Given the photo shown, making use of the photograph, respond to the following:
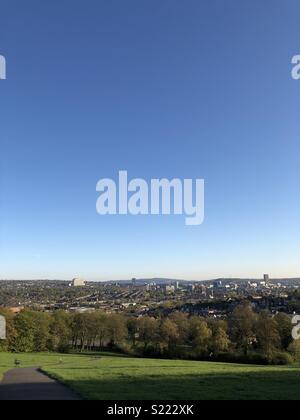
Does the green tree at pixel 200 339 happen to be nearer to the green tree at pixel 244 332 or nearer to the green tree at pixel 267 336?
the green tree at pixel 244 332

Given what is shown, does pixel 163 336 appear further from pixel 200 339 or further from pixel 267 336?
pixel 267 336

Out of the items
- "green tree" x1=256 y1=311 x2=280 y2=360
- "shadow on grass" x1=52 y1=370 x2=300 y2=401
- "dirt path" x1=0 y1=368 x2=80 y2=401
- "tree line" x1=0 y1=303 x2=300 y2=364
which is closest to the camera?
"dirt path" x1=0 y1=368 x2=80 y2=401

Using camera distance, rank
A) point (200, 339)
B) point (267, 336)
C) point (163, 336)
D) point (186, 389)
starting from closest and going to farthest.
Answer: point (186, 389), point (267, 336), point (200, 339), point (163, 336)

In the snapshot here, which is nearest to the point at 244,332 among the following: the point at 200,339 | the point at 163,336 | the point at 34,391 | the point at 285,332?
the point at 285,332

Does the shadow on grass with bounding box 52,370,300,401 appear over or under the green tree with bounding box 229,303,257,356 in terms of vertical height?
over

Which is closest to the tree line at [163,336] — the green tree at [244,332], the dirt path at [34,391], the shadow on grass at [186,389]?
the green tree at [244,332]

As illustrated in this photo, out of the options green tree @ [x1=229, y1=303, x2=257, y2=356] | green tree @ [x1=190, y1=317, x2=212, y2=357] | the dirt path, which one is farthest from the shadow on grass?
green tree @ [x1=229, y1=303, x2=257, y2=356]

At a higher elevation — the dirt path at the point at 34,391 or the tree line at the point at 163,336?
the dirt path at the point at 34,391

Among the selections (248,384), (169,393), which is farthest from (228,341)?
(169,393)

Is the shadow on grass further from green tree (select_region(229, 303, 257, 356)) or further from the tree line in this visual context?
green tree (select_region(229, 303, 257, 356))
